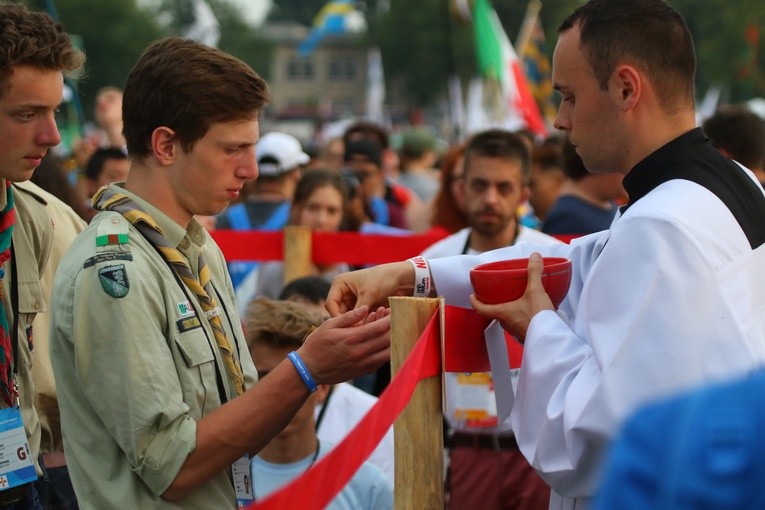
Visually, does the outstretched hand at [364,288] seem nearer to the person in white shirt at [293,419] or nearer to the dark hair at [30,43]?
the person in white shirt at [293,419]

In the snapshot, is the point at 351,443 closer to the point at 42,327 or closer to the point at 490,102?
the point at 42,327

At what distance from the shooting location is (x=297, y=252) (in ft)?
20.3

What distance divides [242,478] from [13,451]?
2.75 ft

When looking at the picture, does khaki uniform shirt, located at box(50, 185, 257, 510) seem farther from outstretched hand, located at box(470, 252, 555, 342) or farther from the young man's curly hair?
the young man's curly hair

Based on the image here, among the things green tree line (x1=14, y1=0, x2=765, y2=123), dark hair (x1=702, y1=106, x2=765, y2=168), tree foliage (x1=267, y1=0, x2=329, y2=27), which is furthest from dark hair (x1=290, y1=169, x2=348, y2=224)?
tree foliage (x1=267, y1=0, x2=329, y2=27)

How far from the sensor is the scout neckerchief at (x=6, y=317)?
3.21 metres

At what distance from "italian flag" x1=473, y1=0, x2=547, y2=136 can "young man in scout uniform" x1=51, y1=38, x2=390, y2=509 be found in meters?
12.1

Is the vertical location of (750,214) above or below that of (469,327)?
above

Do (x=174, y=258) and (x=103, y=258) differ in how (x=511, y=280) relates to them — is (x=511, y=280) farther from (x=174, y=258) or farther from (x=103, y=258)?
(x=103, y=258)

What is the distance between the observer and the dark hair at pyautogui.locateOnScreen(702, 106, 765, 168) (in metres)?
6.61

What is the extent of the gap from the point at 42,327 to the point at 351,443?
75.4 inches

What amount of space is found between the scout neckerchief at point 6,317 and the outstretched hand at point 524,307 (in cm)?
147

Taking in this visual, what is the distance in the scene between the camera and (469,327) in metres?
3.06

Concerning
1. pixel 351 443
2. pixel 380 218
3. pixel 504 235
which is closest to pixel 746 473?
pixel 351 443
